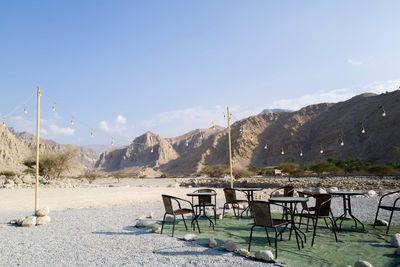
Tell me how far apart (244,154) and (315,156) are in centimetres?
1711

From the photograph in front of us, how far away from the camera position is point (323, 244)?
476 centimetres

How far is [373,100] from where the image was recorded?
5688cm

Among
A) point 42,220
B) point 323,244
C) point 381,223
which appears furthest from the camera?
point 42,220

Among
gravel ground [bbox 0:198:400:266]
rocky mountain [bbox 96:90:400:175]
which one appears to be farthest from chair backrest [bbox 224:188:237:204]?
rocky mountain [bbox 96:90:400:175]

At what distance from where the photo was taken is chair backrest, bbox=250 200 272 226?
4268 mm

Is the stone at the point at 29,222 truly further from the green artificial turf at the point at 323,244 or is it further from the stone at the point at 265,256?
the stone at the point at 265,256

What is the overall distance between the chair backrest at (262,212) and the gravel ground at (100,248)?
65 cm

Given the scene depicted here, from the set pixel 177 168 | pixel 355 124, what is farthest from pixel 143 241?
pixel 177 168

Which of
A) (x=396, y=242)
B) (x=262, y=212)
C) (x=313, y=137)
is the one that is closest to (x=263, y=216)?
(x=262, y=212)

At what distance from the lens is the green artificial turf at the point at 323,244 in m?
3.93

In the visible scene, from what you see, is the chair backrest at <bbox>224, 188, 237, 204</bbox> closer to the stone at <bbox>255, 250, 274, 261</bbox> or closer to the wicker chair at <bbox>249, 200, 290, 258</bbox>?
the wicker chair at <bbox>249, 200, 290, 258</bbox>

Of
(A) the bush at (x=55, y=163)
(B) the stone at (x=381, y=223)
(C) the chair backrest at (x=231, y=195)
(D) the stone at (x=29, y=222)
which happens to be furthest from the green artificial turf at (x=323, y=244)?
(A) the bush at (x=55, y=163)

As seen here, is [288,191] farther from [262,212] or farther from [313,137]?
[313,137]

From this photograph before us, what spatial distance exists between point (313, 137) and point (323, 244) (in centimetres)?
5873
